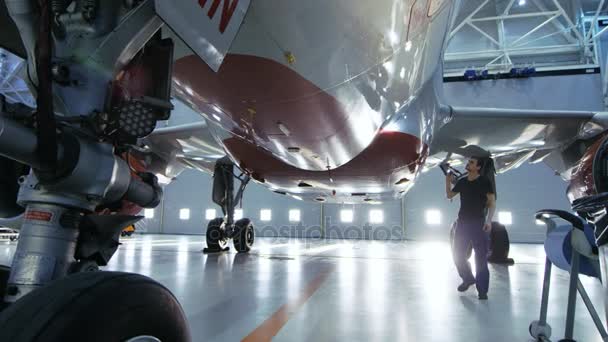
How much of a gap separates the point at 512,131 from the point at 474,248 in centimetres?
258

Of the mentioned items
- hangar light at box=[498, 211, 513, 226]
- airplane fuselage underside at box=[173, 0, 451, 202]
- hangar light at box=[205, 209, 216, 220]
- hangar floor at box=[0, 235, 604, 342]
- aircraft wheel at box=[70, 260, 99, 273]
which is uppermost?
airplane fuselage underside at box=[173, 0, 451, 202]

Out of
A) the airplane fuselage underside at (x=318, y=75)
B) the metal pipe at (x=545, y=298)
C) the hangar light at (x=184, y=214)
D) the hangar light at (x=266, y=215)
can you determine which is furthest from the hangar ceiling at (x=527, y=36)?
the metal pipe at (x=545, y=298)

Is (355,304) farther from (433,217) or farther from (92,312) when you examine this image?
(433,217)

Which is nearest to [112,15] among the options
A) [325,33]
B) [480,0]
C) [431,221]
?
[325,33]

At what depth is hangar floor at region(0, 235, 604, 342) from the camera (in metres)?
2.21

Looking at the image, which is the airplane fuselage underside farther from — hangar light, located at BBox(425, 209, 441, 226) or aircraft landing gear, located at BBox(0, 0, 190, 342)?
hangar light, located at BBox(425, 209, 441, 226)

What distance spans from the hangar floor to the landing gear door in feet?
5.48

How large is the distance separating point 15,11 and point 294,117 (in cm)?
143

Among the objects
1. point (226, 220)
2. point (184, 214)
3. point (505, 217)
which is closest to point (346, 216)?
point (505, 217)

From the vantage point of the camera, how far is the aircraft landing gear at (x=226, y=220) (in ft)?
20.7

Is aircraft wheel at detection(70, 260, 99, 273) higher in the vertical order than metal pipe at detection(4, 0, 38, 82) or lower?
lower

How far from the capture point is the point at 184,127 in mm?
5172

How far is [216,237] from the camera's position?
712 centimetres

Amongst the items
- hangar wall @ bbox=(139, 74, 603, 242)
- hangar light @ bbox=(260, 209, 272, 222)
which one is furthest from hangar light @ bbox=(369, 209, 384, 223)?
hangar light @ bbox=(260, 209, 272, 222)
